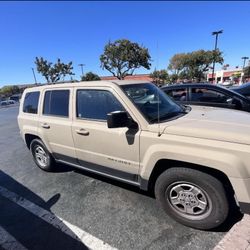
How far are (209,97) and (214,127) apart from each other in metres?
3.79

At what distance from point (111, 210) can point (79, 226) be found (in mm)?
508

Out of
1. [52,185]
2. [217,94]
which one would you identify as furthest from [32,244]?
[217,94]

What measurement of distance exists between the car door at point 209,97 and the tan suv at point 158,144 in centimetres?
270

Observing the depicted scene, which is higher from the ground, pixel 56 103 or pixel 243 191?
pixel 56 103

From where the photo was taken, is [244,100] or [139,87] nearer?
[139,87]

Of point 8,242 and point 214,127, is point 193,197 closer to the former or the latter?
point 214,127

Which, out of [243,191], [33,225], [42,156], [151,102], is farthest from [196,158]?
[42,156]

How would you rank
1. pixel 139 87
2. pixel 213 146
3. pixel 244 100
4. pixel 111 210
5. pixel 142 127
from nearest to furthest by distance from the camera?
pixel 213 146
pixel 142 127
pixel 111 210
pixel 139 87
pixel 244 100

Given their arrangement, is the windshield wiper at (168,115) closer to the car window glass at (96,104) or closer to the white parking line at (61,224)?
the car window glass at (96,104)

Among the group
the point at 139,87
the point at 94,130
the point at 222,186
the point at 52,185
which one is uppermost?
the point at 139,87

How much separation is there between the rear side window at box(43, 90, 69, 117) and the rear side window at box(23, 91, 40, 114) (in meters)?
0.34

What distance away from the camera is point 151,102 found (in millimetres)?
3256

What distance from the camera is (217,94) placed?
5.79 m

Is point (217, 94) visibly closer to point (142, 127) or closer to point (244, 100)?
point (244, 100)
